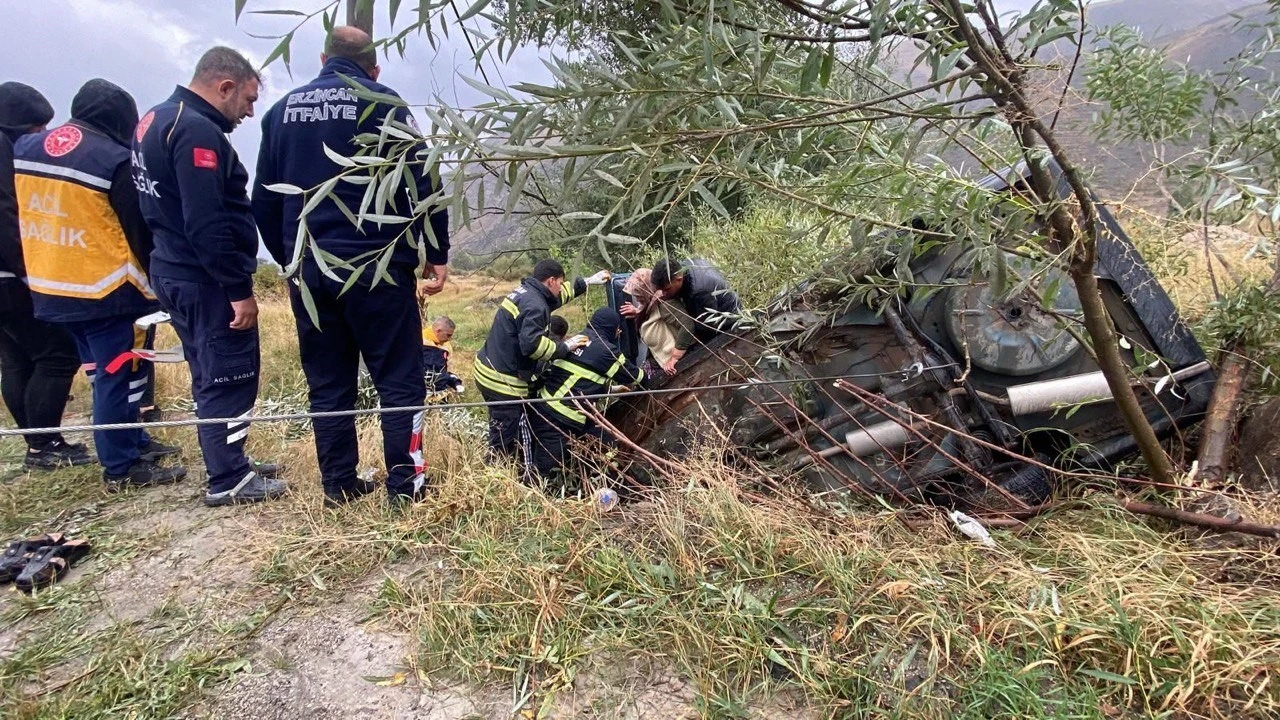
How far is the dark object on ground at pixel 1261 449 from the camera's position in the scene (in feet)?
7.29

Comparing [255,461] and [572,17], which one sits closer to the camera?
[572,17]

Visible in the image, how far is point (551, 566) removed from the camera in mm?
2041

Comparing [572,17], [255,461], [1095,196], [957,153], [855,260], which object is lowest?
[255,461]

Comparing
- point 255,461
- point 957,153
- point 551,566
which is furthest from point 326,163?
point 957,153

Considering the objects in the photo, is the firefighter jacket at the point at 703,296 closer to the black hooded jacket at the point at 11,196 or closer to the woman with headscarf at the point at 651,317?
the woman with headscarf at the point at 651,317

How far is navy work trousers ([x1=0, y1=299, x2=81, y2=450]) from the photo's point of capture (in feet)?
11.3

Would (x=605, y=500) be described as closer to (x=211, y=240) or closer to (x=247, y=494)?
(x=247, y=494)

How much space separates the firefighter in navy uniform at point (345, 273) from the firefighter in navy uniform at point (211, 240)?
17 centimetres

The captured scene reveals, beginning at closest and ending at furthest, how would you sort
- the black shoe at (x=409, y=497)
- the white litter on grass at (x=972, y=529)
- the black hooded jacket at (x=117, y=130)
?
1. the white litter on grass at (x=972, y=529)
2. the black shoe at (x=409, y=497)
3. the black hooded jacket at (x=117, y=130)

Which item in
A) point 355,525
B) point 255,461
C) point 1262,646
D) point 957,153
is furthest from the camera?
point 255,461

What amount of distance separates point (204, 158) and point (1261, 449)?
423cm

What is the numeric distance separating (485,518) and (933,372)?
6.40 feet

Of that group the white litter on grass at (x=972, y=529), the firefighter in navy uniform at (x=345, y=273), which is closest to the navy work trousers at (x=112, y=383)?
the firefighter in navy uniform at (x=345, y=273)

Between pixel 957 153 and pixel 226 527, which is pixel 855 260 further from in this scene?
pixel 226 527
